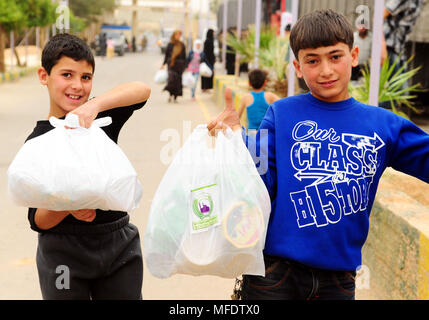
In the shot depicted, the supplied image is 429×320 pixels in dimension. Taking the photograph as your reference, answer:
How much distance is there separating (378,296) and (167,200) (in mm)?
2211

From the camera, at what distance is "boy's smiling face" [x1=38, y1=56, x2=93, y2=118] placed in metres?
2.50

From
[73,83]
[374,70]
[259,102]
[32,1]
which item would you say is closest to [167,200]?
[73,83]

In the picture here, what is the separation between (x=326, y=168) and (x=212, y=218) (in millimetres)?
378

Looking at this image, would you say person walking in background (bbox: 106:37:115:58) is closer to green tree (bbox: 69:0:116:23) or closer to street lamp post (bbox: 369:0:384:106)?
green tree (bbox: 69:0:116:23)

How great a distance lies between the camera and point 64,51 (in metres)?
2.51

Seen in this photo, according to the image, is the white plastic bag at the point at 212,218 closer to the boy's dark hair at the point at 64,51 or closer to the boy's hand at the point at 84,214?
the boy's hand at the point at 84,214

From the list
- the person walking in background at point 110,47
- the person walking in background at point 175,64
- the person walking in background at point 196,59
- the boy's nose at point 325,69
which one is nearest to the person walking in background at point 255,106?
the boy's nose at point 325,69

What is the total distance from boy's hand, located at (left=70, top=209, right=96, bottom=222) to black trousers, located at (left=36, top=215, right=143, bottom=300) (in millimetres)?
38

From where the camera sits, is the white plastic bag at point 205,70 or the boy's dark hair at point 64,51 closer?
the boy's dark hair at point 64,51

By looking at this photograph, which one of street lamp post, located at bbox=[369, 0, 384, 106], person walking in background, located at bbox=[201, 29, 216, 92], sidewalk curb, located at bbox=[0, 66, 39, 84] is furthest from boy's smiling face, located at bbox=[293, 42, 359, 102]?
sidewalk curb, located at bbox=[0, 66, 39, 84]

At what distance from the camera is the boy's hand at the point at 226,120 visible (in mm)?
2203

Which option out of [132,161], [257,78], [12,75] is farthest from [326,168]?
[12,75]

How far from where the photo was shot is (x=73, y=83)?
250cm

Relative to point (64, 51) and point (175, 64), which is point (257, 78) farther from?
point (175, 64)
